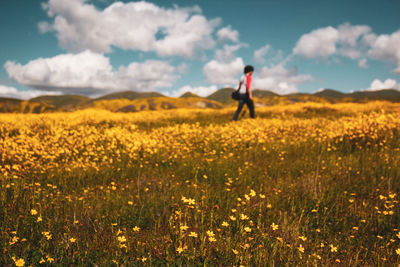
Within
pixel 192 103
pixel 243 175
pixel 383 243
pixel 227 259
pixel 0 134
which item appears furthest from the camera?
pixel 192 103

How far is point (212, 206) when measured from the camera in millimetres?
3207

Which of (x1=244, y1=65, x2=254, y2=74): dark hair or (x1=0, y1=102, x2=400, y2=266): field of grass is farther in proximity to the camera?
(x1=244, y1=65, x2=254, y2=74): dark hair

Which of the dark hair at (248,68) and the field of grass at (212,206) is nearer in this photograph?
the field of grass at (212,206)

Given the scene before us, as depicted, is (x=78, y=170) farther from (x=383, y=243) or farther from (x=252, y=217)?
(x=383, y=243)

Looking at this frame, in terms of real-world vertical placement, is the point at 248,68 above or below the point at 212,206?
above

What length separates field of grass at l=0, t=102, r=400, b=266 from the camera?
2148 mm

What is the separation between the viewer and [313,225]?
3033mm

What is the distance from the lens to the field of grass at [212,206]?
7.05 ft

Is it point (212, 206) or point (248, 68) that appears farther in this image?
point (248, 68)

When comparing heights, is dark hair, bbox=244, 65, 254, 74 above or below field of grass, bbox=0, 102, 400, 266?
above

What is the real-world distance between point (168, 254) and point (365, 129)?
7.49 m

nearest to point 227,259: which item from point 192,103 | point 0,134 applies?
point 0,134

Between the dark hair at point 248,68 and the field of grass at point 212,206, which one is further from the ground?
the dark hair at point 248,68

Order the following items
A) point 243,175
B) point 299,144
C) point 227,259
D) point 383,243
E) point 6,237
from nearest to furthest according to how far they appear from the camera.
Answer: point 227,259
point 6,237
point 383,243
point 243,175
point 299,144
